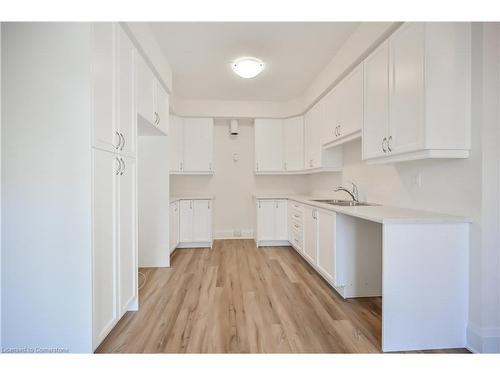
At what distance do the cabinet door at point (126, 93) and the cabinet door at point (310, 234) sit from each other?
6.53ft

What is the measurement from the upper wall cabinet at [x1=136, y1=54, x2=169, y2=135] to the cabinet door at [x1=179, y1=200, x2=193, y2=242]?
143cm

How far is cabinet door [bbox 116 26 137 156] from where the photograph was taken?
5.42ft

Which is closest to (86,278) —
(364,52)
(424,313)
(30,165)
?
(30,165)

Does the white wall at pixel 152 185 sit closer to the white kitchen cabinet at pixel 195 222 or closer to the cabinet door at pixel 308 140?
the white kitchen cabinet at pixel 195 222

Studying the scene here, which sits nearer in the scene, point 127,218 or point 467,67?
point 467,67

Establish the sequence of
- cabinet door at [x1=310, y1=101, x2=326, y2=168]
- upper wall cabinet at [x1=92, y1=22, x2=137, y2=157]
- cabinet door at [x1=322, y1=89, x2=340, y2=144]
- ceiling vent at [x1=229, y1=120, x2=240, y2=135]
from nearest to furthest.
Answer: upper wall cabinet at [x1=92, y1=22, x2=137, y2=157] → cabinet door at [x1=322, y1=89, x2=340, y2=144] → cabinet door at [x1=310, y1=101, x2=326, y2=168] → ceiling vent at [x1=229, y1=120, x2=240, y2=135]

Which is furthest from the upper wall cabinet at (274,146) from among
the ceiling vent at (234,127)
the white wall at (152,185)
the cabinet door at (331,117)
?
the white wall at (152,185)

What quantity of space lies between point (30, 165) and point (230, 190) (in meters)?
3.51

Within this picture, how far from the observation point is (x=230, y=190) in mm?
4719

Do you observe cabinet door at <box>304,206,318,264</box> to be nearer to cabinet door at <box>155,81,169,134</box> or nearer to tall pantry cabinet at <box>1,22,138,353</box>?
cabinet door at <box>155,81,169,134</box>

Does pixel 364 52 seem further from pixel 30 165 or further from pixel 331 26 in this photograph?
pixel 30 165

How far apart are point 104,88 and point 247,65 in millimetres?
1611

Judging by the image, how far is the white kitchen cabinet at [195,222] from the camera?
3881 millimetres

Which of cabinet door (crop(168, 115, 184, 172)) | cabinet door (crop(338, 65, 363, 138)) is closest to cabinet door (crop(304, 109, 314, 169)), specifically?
cabinet door (crop(338, 65, 363, 138))
